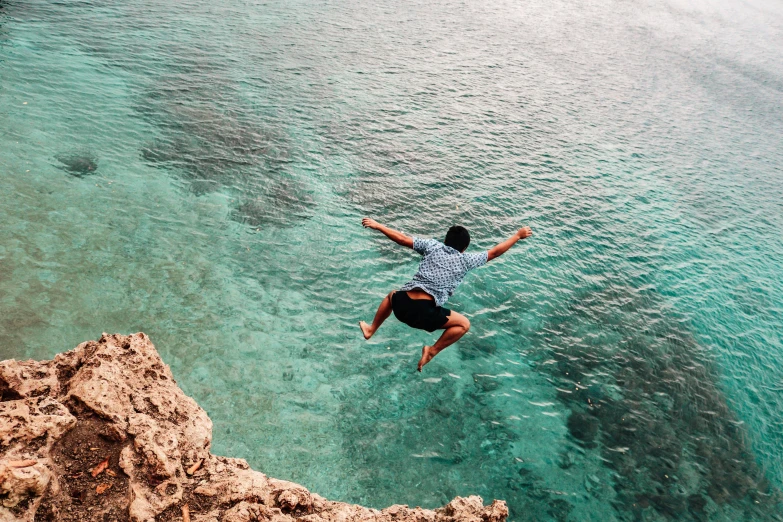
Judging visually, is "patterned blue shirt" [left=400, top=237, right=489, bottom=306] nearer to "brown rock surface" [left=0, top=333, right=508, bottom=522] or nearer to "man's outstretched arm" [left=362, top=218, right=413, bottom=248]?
"man's outstretched arm" [left=362, top=218, right=413, bottom=248]

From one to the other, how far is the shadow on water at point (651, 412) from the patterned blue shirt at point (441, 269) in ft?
10.6

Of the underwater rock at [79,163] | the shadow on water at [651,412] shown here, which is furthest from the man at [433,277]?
the underwater rock at [79,163]

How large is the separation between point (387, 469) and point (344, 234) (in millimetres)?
5254

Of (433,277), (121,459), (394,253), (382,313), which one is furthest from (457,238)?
(121,459)

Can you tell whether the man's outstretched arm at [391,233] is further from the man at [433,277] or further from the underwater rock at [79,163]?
the underwater rock at [79,163]

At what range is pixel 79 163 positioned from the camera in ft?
36.5

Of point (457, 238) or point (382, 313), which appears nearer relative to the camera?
point (457, 238)

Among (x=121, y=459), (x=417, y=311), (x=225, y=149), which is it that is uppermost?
(x=121, y=459)

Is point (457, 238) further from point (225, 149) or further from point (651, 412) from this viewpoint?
point (225, 149)

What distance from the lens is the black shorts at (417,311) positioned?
6922mm

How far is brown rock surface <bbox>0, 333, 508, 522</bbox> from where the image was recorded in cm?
389

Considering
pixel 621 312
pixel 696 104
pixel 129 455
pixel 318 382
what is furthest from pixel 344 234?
pixel 696 104

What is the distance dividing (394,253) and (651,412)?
5510mm

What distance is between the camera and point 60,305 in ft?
26.4
